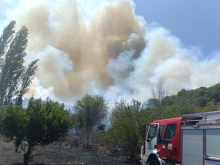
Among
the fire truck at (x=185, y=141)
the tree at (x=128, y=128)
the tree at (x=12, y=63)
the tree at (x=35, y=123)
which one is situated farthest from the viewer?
the tree at (x=12, y=63)

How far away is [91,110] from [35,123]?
74.6 feet

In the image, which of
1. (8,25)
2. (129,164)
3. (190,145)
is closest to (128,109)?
(129,164)

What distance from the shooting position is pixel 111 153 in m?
26.1

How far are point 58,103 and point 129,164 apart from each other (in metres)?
6.22

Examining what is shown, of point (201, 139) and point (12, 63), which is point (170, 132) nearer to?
point (201, 139)

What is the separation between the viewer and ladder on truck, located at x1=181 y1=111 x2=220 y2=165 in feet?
30.6

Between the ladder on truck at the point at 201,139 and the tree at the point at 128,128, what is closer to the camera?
the ladder on truck at the point at 201,139

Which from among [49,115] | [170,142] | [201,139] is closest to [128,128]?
Result: [49,115]

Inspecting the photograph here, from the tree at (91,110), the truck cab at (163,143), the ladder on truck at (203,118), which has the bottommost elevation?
the truck cab at (163,143)

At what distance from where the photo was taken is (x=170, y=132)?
12.2 metres

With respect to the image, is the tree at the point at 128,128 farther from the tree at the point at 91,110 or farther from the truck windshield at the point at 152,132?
the tree at the point at 91,110

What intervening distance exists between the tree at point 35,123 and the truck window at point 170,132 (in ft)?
22.0

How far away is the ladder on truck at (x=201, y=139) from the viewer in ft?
30.6

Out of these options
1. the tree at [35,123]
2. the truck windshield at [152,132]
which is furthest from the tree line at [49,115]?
the truck windshield at [152,132]
